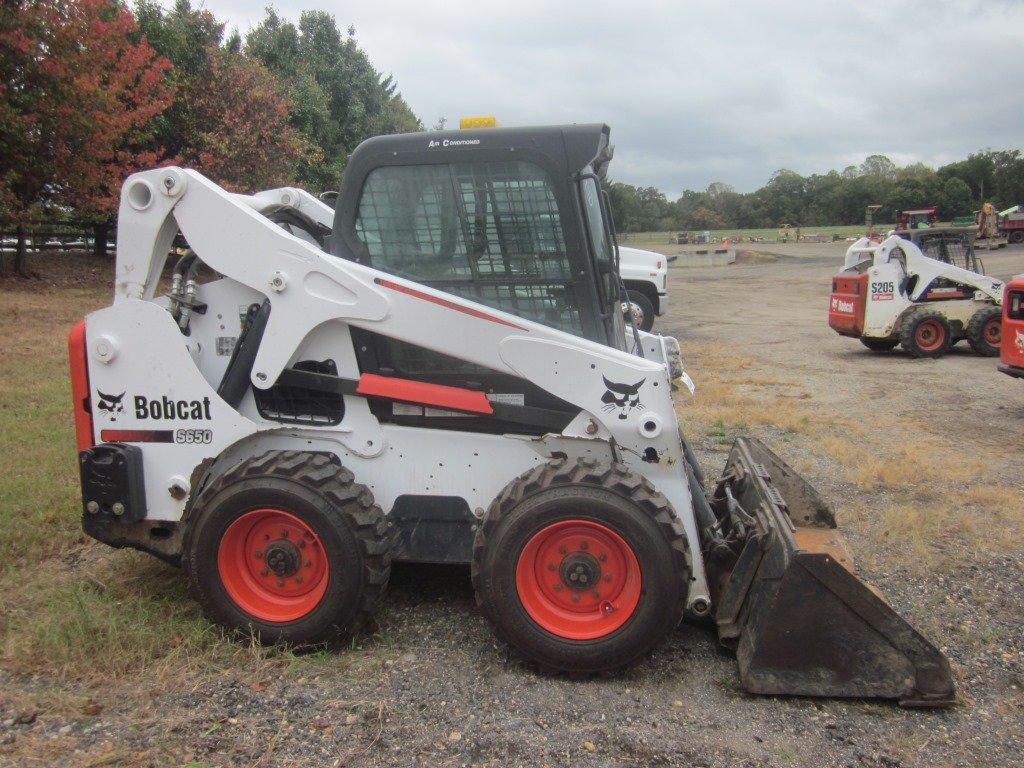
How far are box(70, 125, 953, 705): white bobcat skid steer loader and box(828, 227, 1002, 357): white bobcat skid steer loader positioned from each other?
32.9 ft

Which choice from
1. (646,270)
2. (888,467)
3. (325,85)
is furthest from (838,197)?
(888,467)

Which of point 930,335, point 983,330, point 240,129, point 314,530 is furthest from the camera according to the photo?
point 240,129

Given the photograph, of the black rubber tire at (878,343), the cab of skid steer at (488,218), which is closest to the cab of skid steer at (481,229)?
the cab of skid steer at (488,218)

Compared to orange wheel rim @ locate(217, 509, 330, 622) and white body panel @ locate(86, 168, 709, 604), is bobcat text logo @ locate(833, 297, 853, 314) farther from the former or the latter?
orange wheel rim @ locate(217, 509, 330, 622)

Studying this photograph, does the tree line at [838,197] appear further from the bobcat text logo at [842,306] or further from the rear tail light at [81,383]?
the rear tail light at [81,383]

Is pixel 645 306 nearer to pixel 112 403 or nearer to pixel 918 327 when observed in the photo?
pixel 918 327

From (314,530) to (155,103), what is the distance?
1455 cm

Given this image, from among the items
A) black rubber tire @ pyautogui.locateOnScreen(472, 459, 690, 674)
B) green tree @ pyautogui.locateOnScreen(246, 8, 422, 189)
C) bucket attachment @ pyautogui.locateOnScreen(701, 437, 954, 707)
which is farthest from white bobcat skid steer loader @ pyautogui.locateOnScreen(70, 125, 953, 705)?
green tree @ pyautogui.locateOnScreen(246, 8, 422, 189)

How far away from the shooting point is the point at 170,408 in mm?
4133

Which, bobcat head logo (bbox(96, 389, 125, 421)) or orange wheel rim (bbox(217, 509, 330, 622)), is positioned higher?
bobcat head logo (bbox(96, 389, 125, 421))

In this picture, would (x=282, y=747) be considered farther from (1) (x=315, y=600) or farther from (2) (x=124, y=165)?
(2) (x=124, y=165)

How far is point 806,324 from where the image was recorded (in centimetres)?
1814

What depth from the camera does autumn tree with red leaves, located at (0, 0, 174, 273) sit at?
1324 cm

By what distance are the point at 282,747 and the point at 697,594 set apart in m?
1.80
